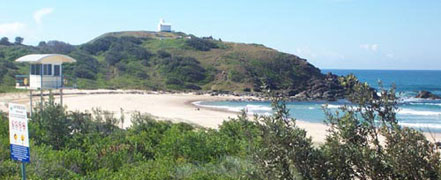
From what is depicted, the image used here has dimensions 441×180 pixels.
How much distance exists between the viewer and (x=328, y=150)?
228 inches

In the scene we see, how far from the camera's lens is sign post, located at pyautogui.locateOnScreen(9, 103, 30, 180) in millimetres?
5715

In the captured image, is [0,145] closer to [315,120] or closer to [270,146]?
[270,146]

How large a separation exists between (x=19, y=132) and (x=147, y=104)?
→ 40.5m

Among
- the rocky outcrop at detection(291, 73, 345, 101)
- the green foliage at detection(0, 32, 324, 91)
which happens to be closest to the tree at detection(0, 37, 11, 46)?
the green foliage at detection(0, 32, 324, 91)

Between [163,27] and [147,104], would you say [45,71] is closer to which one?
[147,104]

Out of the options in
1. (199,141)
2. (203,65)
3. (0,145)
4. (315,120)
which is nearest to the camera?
(0,145)

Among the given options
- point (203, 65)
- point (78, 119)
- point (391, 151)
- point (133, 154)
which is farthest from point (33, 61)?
point (203, 65)

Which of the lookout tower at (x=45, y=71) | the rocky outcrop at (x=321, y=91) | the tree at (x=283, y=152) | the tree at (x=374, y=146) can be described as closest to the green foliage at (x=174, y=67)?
the rocky outcrop at (x=321, y=91)

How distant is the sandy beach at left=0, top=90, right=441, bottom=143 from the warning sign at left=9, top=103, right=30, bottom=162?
76.7 ft

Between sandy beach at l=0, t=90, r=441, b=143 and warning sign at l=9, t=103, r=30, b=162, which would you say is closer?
warning sign at l=9, t=103, r=30, b=162

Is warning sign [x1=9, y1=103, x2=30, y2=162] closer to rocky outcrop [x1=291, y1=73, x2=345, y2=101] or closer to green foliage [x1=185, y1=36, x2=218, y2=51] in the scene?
rocky outcrop [x1=291, y1=73, x2=345, y2=101]

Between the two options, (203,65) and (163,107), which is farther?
(203,65)

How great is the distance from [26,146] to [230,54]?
78.2m

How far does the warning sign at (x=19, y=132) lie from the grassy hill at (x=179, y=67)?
2073 inches
